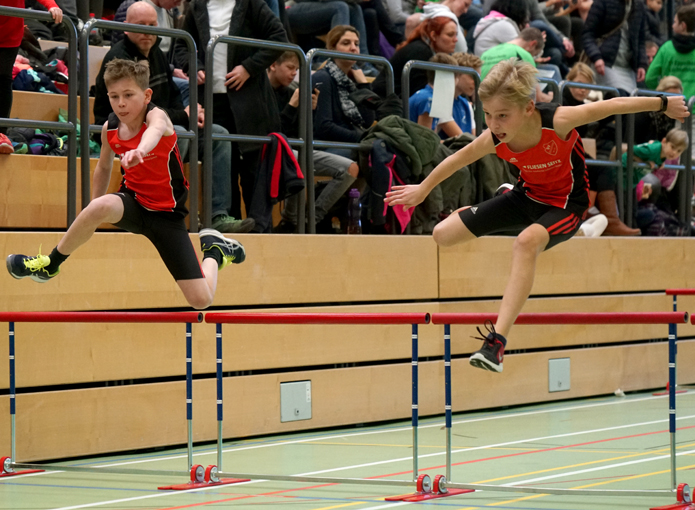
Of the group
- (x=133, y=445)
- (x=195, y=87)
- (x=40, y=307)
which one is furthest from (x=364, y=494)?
(x=195, y=87)

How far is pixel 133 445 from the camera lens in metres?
7.28

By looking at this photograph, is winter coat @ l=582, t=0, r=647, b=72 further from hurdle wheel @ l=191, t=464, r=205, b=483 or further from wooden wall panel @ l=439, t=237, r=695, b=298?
hurdle wheel @ l=191, t=464, r=205, b=483

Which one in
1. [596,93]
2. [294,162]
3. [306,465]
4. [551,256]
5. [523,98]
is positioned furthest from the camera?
[596,93]

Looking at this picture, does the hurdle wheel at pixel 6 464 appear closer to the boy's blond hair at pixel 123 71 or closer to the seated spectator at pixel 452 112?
the boy's blond hair at pixel 123 71

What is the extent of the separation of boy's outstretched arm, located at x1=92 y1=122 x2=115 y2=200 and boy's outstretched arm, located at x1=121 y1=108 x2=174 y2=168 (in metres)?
0.31

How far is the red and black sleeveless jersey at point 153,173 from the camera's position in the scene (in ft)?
19.0

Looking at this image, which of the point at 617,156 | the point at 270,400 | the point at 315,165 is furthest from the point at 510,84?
the point at 617,156

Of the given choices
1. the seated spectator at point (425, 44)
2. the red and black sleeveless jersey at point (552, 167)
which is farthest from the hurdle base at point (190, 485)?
the seated spectator at point (425, 44)

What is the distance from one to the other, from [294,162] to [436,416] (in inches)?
115

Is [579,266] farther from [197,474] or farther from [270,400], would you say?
[197,474]

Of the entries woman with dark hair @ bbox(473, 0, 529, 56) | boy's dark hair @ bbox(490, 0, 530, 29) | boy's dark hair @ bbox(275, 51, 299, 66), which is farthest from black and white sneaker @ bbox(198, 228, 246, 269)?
boy's dark hair @ bbox(490, 0, 530, 29)

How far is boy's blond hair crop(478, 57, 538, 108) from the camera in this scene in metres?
5.23

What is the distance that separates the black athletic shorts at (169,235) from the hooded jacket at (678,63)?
779 centimetres

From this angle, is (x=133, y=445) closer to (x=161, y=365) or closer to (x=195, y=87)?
(x=161, y=365)
